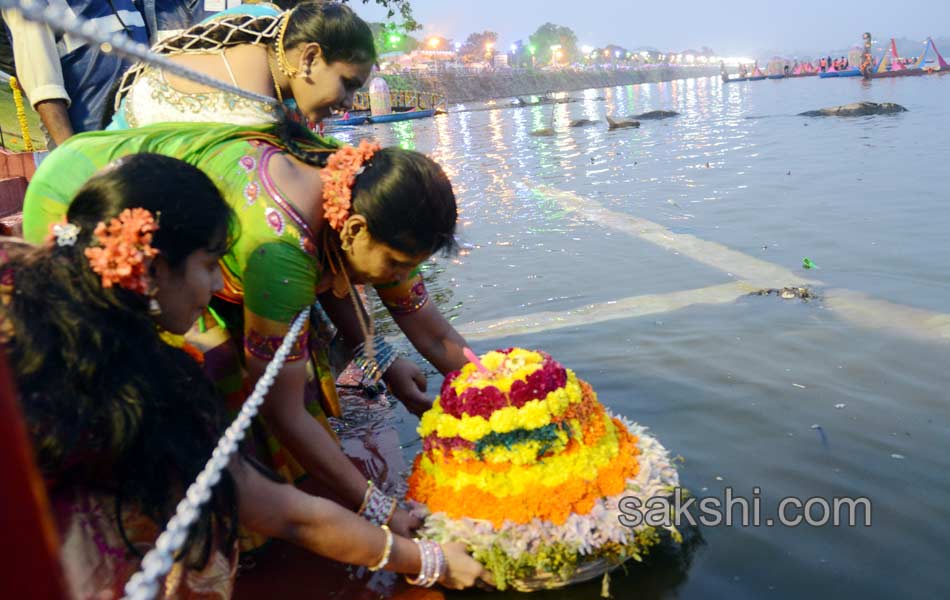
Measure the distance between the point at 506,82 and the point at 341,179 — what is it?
281 feet

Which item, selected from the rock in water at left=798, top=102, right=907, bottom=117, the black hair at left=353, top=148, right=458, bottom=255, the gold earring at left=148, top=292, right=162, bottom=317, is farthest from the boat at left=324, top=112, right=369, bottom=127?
the gold earring at left=148, top=292, right=162, bottom=317

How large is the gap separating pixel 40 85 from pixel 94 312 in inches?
97.1

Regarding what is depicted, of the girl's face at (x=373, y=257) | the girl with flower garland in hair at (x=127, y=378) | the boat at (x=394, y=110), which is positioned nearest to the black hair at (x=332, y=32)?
the girl's face at (x=373, y=257)

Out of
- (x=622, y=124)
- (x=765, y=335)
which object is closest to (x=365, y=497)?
(x=765, y=335)

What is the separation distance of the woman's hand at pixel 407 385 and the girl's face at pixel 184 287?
1630 millimetres

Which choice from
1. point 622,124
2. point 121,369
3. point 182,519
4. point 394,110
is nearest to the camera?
point 182,519

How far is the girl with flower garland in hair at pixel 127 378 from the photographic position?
1.43 meters

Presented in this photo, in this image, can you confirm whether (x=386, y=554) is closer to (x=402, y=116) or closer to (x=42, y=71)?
(x=42, y=71)

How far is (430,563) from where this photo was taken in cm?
222

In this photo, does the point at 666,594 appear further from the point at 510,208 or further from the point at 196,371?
the point at 510,208

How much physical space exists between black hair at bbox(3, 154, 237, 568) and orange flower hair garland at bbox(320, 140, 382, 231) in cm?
46

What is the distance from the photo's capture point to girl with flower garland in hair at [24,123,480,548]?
Result: 2.28 metres

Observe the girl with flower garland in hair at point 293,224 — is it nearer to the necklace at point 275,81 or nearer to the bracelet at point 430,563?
the bracelet at point 430,563

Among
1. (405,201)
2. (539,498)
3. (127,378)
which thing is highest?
(405,201)
